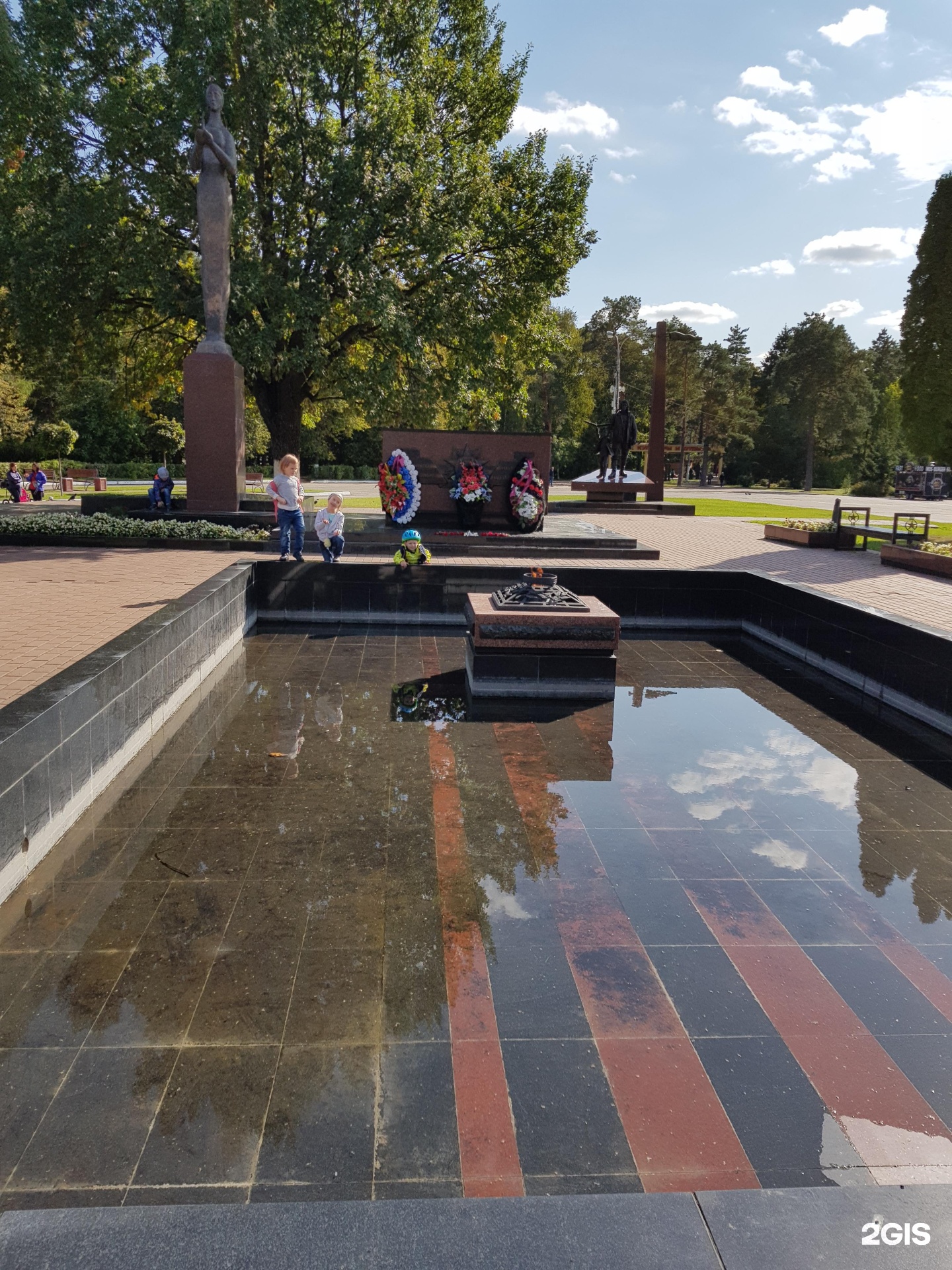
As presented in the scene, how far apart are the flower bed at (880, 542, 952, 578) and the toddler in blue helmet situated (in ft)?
30.1

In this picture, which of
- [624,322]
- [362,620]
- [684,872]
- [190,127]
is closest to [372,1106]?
[684,872]

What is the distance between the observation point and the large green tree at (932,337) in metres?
21.2

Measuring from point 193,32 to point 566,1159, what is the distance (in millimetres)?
22350

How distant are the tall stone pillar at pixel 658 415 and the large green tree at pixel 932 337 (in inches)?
509

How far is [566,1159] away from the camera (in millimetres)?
2641

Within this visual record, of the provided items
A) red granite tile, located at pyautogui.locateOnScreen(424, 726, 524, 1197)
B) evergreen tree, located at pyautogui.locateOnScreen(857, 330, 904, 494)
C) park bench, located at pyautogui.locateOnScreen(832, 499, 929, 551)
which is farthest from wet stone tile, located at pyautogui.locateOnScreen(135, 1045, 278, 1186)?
evergreen tree, located at pyautogui.locateOnScreen(857, 330, 904, 494)

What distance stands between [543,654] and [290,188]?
17097 millimetres

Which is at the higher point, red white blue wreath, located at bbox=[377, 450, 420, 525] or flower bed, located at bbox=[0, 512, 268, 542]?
red white blue wreath, located at bbox=[377, 450, 420, 525]

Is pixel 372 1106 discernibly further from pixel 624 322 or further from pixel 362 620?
pixel 624 322

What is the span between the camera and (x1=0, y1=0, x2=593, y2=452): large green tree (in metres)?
19.3

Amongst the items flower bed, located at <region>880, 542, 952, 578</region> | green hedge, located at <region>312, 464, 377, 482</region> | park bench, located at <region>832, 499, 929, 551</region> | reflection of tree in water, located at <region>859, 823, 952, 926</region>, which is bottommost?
reflection of tree in water, located at <region>859, 823, 952, 926</region>

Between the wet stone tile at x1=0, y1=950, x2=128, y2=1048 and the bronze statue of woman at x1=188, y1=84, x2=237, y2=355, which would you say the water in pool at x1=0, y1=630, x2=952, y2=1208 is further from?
the bronze statue of woman at x1=188, y1=84, x2=237, y2=355

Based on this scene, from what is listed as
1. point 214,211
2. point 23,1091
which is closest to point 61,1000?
point 23,1091

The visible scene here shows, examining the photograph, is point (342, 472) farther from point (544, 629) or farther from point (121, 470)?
point (544, 629)
